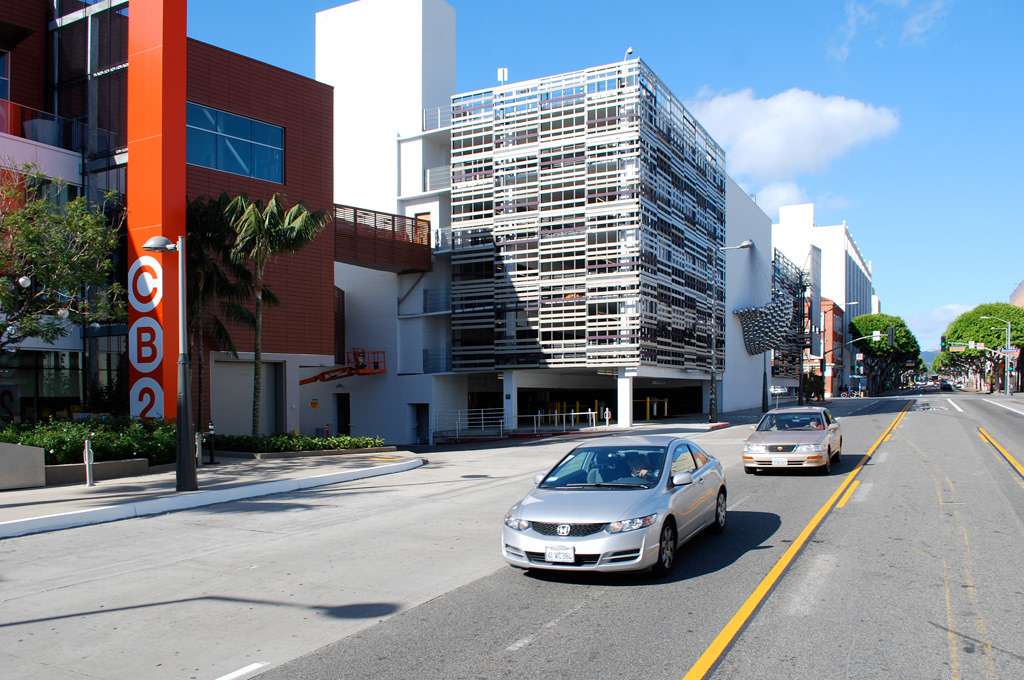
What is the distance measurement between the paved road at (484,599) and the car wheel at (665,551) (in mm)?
141

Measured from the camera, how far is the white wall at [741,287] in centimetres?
5797

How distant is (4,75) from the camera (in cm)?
2792

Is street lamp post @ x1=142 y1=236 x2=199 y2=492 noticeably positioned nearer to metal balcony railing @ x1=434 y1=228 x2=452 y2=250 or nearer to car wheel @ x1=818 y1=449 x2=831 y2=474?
car wheel @ x1=818 y1=449 x2=831 y2=474

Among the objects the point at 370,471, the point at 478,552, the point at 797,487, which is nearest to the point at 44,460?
the point at 370,471

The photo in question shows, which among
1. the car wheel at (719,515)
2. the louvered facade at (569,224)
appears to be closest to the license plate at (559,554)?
the car wheel at (719,515)

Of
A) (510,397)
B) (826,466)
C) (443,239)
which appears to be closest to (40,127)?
(443,239)

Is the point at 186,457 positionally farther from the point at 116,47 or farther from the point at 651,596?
the point at 116,47

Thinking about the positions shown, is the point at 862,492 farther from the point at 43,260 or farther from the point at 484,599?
the point at 43,260

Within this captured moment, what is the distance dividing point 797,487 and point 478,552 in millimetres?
7642

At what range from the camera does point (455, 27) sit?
1924 inches

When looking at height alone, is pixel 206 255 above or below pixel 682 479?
above

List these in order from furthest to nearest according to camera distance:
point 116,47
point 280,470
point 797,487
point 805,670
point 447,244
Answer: point 447,244 → point 116,47 → point 280,470 → point 797,487 → point 805,670

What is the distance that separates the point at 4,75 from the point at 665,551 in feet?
100

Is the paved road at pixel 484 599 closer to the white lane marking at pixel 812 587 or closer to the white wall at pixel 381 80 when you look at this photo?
the white lane marking at pixel 812 587
